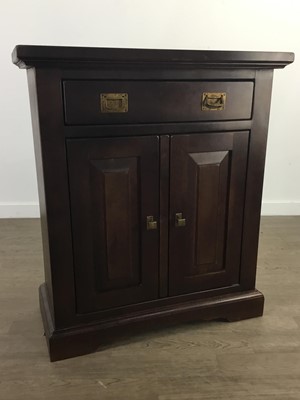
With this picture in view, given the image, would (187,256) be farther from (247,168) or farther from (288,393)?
(288,393)

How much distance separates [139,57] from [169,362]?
94cm

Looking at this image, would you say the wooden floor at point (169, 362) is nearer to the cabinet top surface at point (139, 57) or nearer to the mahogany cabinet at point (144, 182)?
the mahogany cabinet at point (144, 182)

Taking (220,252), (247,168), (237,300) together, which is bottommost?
(237,300)

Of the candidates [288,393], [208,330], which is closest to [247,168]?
[208,330]

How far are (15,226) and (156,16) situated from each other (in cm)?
151

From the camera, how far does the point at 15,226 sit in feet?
8.05

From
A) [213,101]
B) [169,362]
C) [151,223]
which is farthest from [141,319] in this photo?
[213,101]

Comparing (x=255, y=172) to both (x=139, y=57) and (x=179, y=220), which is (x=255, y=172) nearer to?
(x=179, y=220)

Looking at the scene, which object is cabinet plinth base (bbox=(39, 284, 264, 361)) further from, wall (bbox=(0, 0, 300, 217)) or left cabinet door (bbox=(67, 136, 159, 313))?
wall (bbox=(0, 0, 300, 217))

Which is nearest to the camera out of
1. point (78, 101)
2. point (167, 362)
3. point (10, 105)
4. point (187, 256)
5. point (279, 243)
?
point (78, 101)

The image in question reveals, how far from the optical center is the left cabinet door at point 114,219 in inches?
46.3

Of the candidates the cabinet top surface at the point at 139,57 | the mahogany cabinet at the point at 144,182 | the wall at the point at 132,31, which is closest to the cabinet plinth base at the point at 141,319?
the mahogany cabinet at the point at 144,182

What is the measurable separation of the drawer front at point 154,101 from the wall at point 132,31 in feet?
4.09

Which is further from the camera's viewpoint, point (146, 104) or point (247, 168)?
point (247, 168)
